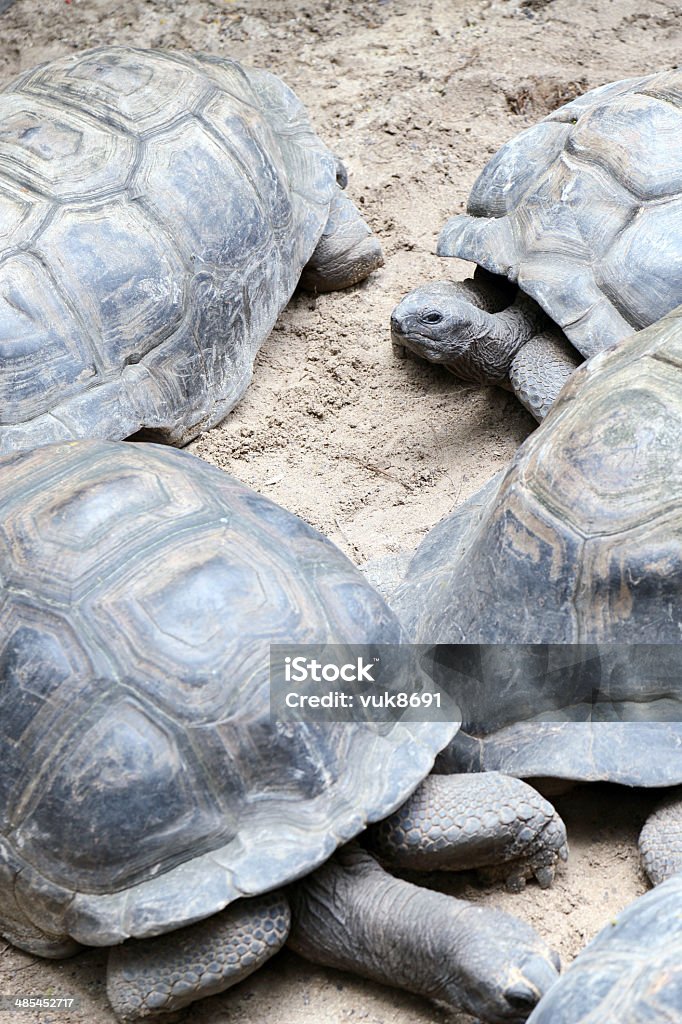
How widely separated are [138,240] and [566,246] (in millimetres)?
1407

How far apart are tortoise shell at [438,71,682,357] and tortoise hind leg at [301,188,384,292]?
42cm

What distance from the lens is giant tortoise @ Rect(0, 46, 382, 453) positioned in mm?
3984

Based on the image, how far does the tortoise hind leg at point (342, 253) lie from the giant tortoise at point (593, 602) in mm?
1840

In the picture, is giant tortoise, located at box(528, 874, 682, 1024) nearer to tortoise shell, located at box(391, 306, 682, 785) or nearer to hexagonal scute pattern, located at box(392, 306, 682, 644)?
tortoise shell, located at box(391, 306, 682, 785)

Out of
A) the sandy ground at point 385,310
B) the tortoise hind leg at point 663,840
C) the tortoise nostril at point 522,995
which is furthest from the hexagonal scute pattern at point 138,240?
the tortoise nostril at point 522,995

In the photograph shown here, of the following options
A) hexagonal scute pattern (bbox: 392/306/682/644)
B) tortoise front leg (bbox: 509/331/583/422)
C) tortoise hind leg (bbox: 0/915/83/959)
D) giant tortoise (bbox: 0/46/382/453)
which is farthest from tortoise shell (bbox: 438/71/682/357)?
tortoise hind leg (bbox: 0/915/83/959)

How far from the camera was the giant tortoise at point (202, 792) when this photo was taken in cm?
246

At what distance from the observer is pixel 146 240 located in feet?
13.6

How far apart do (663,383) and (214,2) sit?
13.9 ft

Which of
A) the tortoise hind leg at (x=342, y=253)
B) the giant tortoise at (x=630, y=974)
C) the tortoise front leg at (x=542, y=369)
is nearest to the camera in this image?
the giant tortoise at (x=630, y=974)

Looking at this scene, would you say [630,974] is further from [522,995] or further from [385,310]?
[385,310]

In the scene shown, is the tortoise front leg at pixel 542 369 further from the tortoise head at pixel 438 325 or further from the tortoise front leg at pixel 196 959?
the tortoise front leg at pixel 196 959

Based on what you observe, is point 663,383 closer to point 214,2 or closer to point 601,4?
point 601,4

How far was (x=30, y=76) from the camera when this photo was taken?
15.2 ft
